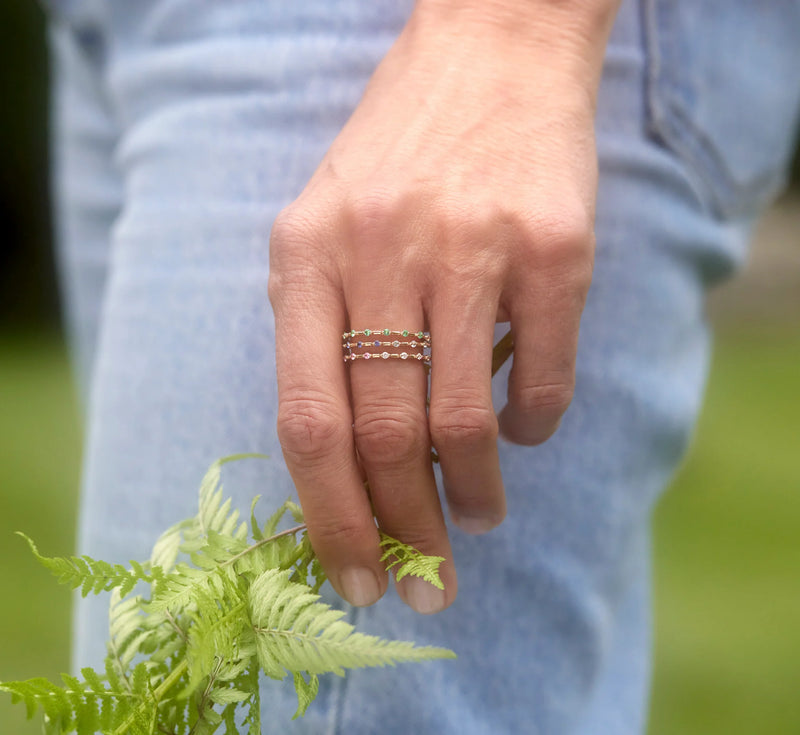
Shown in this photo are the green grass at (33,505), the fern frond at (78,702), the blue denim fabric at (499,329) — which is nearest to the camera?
the fern frond at (78,702)

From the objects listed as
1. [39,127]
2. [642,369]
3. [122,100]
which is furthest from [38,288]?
[642,369]

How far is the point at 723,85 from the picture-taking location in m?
1.18

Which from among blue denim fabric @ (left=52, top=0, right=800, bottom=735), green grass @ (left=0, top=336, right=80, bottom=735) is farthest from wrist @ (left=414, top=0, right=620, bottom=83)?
green grass @ (left=0, top=336, right=80, bottom=735)

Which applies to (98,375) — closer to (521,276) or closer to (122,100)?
(122,100)

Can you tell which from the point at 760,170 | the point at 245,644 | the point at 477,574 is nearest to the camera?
the point at 245,644

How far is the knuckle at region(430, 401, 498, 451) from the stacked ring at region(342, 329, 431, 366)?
57 millimetres

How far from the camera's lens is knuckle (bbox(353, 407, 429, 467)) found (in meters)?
0.78

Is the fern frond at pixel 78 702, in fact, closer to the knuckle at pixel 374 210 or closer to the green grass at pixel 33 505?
the knuckle at pixel 374 210

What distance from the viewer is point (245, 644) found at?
2.56 ft

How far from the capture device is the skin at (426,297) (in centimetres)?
79

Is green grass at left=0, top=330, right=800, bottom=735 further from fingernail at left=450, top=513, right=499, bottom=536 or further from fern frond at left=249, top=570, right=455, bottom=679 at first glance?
fern frond at left=249, top=570, right=455, bottom=679

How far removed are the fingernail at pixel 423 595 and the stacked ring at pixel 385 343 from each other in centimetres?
25

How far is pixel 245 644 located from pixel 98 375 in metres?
0.59

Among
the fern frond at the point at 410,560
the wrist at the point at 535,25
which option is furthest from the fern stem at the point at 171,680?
the wrist at the point at 535,25
